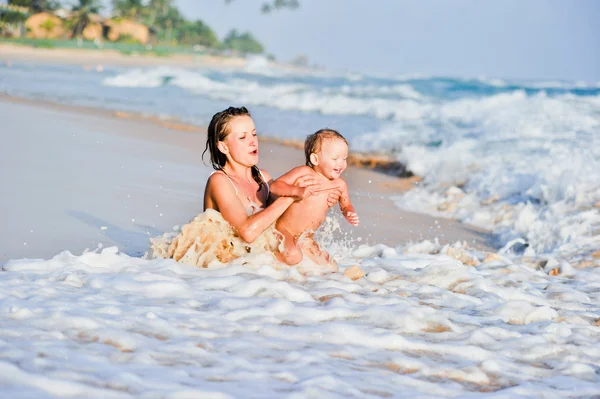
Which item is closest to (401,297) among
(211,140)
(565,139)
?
(211,140)

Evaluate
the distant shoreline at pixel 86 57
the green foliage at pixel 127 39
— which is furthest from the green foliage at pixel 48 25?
the distant shoreline at pixel 86 57

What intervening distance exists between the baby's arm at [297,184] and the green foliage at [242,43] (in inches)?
5136

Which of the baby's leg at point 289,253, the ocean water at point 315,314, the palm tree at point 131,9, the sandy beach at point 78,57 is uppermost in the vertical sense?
the palm tree at point 131,9

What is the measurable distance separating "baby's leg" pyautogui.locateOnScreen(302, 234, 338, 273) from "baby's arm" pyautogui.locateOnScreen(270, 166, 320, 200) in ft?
1.22

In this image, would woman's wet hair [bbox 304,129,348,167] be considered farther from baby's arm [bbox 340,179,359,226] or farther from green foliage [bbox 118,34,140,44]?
green foliage [bbox 118,34,140,44]

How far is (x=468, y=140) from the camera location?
13320 millimetres

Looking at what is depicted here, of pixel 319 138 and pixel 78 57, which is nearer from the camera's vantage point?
pixel 319 138

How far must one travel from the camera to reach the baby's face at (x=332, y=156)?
16.7 feet

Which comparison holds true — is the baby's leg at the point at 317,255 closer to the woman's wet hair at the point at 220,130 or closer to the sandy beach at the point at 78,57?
the woman's wet hair at the point at 220,130

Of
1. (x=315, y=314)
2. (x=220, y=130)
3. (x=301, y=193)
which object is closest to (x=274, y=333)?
(x=315, y=314)

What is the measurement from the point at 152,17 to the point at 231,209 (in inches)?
3661

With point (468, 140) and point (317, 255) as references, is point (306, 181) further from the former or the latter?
point (468, 140)

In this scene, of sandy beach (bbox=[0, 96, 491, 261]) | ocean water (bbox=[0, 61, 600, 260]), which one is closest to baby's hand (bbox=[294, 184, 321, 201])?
sandy beach (bbox=[0, 96, 491, 261])

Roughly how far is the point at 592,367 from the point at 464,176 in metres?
7.16
